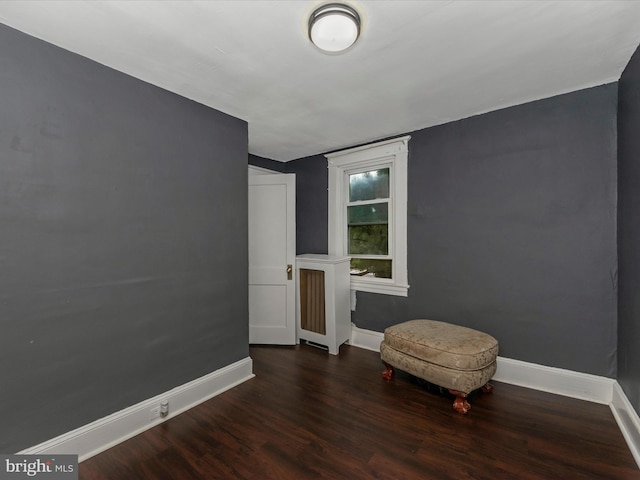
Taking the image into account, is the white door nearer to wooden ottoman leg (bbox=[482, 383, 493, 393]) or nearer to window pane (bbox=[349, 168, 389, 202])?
window pane (bbox=[349, 168, 389, 202])

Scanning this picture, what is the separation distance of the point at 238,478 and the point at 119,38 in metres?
2.50

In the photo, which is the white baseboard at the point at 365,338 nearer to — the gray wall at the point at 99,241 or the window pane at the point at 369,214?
the window pane at the point at 369,214

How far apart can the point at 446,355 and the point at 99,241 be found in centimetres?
253

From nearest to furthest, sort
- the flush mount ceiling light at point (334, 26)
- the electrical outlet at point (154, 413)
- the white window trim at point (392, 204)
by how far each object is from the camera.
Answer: the flush mount ceiling light at point (334, 26), the electrical outlet at point (154, 413), the white window trim at point (392, 204)

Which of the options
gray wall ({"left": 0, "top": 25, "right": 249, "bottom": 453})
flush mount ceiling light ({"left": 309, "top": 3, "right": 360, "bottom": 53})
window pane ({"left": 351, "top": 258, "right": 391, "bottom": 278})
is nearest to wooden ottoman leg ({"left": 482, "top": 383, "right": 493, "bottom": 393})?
window pane ({"left": 351, "top": 258, "right": 391, "bottom": 278})

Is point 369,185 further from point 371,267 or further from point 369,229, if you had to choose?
point 371,267

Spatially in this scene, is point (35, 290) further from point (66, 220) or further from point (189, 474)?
point (189, 474)

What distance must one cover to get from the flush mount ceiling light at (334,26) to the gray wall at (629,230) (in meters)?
1.78

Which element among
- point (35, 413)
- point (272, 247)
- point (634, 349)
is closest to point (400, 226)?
point (272, 247)

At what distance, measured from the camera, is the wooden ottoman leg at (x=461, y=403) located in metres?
2.15

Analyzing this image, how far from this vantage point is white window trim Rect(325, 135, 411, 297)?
3.18 metres

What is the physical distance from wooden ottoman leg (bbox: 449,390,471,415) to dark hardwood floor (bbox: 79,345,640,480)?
0.13 ft

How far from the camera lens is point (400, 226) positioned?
10.5ft

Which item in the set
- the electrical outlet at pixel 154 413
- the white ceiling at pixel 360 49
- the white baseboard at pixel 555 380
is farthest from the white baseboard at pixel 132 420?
the white baseboard at pixel 555 380
